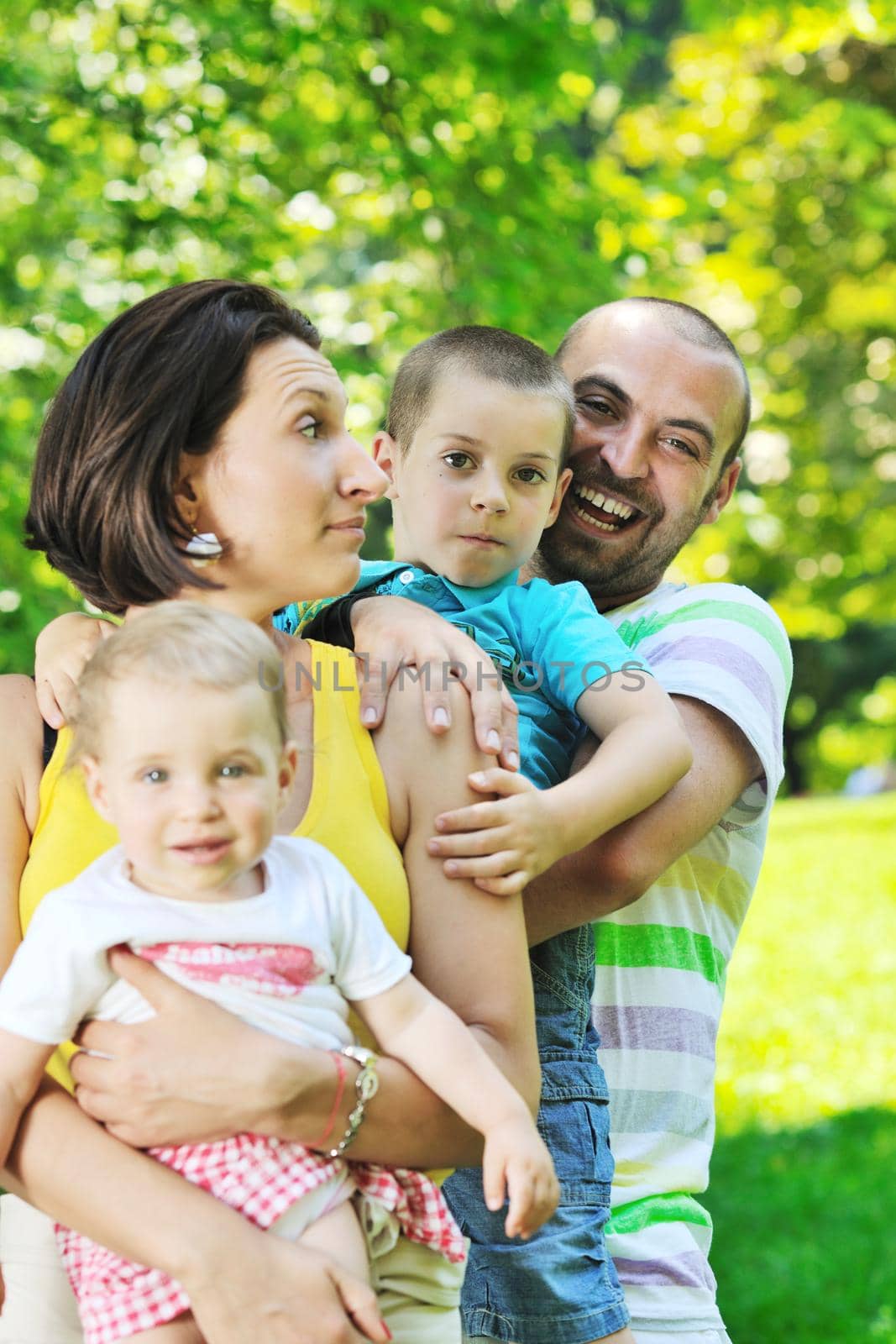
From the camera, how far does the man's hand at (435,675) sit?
2.06 m

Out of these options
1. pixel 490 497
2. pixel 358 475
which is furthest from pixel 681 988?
pixel 358 475

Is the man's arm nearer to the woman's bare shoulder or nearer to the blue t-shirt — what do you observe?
the blue t-shirt

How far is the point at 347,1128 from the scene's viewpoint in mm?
1758

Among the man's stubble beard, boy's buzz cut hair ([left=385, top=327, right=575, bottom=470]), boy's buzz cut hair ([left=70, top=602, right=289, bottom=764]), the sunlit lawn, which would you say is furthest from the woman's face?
the sunlit lawn

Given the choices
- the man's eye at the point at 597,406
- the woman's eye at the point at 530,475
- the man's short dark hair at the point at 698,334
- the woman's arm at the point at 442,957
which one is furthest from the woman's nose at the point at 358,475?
the man's short dark hair at the point at 698,334

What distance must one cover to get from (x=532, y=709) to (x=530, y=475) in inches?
18.9

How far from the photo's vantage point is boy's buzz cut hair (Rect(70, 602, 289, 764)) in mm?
1707

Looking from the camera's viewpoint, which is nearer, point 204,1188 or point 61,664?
point 204,1188

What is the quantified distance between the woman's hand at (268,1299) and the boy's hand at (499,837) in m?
0.52

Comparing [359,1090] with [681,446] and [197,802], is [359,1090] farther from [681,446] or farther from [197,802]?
[681,446]

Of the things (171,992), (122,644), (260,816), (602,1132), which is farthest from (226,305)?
(602,1132)

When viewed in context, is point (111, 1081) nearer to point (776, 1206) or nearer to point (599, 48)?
point (776, 1206)

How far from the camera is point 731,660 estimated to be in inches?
102

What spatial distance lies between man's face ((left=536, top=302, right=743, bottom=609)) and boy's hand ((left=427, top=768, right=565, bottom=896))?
106cm
